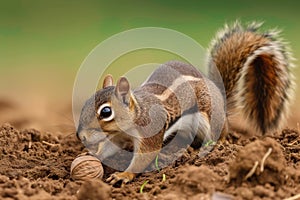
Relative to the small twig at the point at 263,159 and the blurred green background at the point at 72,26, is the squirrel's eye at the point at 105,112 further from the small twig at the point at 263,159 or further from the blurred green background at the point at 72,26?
the blurred green background at the point at 72,26

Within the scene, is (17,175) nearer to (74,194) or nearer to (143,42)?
(74,194)

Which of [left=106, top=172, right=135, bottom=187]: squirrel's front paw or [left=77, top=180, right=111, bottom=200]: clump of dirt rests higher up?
[left=106, top=172, right=135, bottom=187]: squirrel's front paw

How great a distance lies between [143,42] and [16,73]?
1.75m

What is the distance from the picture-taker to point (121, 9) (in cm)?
604

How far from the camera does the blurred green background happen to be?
18.9 ft

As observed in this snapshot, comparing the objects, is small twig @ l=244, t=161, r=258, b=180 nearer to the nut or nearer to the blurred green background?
the nut

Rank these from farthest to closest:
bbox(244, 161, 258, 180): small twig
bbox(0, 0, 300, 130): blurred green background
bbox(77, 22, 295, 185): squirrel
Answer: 1. bbox(0, 0, 300, 130): blurred green background
2. bbox(77, 22, 295, 185): squirrel
3. bbox(244, 161, 258, 180): small twig

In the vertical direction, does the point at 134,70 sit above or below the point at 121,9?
below

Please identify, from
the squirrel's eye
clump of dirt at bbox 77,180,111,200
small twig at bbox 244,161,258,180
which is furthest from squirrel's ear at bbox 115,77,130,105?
small twig at bbox 244,161,258,180

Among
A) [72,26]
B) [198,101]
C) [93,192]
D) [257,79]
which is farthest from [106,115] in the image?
[72,26]

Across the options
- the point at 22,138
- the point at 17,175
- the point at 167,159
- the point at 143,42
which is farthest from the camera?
the point at 143,42

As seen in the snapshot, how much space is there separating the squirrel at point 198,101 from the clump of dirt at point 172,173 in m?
0.17

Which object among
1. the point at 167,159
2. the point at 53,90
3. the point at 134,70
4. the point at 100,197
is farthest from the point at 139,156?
the point at 53,90

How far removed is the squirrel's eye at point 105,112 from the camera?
3.40m
